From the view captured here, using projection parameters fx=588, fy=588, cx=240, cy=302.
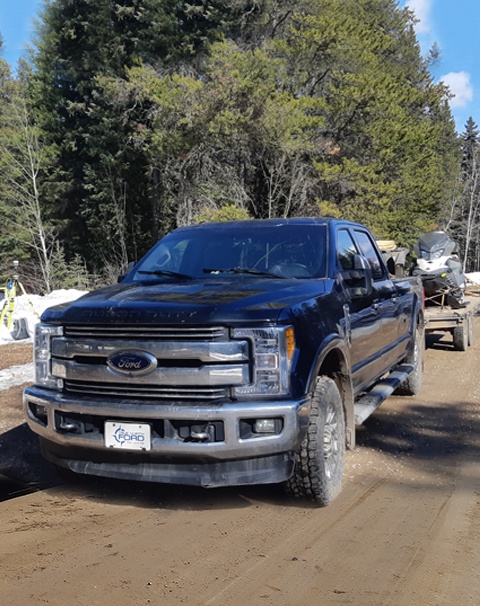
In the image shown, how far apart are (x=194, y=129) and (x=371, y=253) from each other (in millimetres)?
16421

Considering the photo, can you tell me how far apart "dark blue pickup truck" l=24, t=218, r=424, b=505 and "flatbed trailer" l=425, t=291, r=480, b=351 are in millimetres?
6400

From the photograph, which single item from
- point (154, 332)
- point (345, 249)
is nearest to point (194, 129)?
point (345, 249)

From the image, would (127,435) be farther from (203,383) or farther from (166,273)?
(166,273)

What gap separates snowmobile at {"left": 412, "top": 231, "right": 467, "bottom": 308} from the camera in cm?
1116

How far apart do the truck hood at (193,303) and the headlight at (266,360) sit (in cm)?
8

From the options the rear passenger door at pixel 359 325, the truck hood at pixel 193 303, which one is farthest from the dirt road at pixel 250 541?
the truck hood at pixel 193 303

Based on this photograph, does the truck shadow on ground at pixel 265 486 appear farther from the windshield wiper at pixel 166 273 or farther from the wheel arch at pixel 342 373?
the windshield wiper at pixel 166 273

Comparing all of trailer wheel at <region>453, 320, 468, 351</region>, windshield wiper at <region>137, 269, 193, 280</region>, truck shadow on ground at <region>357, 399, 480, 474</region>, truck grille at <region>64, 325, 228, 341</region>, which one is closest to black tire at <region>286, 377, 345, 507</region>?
truck grille at <region>64, 325, 228, 341</region>

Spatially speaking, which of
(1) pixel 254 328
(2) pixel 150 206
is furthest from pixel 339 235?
(2) pixel 150 206

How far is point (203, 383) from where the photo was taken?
3.54 meters

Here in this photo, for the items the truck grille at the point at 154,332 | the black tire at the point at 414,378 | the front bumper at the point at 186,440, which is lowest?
the black tire at the point at 414,378

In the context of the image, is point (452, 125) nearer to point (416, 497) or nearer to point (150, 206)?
point (150, 206)

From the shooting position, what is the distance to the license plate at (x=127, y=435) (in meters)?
3.62

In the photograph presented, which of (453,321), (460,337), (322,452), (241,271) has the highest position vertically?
(241,271)
